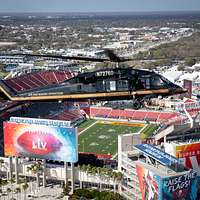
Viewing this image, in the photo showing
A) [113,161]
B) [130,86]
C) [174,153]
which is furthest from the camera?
[113,161]

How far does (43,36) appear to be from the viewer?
13425cm

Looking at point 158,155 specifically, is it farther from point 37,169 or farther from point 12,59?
point 12,59

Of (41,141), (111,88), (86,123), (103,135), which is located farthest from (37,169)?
(86,123)

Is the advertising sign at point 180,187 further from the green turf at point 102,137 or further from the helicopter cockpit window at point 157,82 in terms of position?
the green turf at point 102,137

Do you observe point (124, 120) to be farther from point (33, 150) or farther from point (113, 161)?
point (33, 150)

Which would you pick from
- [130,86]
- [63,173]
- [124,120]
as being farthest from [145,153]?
[124,120]

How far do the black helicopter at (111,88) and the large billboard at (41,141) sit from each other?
6.24m

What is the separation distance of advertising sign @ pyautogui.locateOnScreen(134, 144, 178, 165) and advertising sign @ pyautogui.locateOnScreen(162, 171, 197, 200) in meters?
0.92

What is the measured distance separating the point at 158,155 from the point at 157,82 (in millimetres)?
3614

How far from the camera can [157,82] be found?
2059 centimetres

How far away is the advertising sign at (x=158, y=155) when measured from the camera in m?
22.2

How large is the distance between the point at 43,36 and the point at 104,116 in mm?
92144

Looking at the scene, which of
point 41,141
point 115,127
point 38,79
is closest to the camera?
point 41,141

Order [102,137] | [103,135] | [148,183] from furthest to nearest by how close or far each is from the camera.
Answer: [103,135], [102,137], [148,183]
